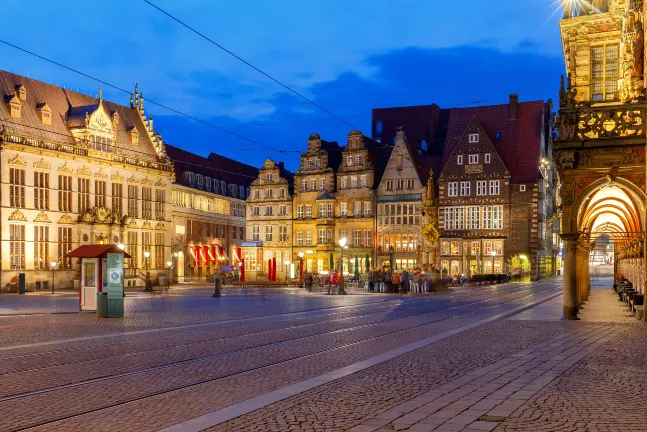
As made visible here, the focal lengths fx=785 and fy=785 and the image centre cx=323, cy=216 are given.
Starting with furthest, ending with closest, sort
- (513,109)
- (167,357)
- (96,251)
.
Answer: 1. (513,109)
2. (96,251)
3. (167,357)

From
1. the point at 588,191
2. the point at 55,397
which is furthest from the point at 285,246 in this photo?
the point at 55,397

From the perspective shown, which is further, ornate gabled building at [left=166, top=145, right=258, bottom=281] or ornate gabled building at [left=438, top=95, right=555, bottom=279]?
ornate gabled building at [left=166, top=145, right=258, bottom=281]

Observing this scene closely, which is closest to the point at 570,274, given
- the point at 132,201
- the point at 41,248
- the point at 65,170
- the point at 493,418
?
the point at 493,418

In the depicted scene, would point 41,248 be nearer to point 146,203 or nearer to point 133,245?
point 133,245

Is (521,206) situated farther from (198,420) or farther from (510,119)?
(198,420)

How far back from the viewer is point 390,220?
7525cm

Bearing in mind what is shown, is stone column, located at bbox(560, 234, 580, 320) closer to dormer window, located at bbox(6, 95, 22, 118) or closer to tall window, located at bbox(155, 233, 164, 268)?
dormer window, located at bbox(6, 95, 22, 118)

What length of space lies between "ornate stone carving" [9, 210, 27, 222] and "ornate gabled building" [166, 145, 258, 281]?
2346 centimetres

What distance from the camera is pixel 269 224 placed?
82500mm

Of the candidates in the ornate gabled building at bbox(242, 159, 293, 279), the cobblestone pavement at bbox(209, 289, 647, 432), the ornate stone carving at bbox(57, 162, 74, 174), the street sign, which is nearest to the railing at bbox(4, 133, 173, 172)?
the ornate stone carving at bbox(57, 162, 74, 174)

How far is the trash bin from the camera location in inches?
1014

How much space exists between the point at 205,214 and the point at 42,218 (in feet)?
97.1

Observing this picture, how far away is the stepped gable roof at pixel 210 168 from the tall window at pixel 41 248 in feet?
72.6

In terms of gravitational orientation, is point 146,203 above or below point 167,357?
above
